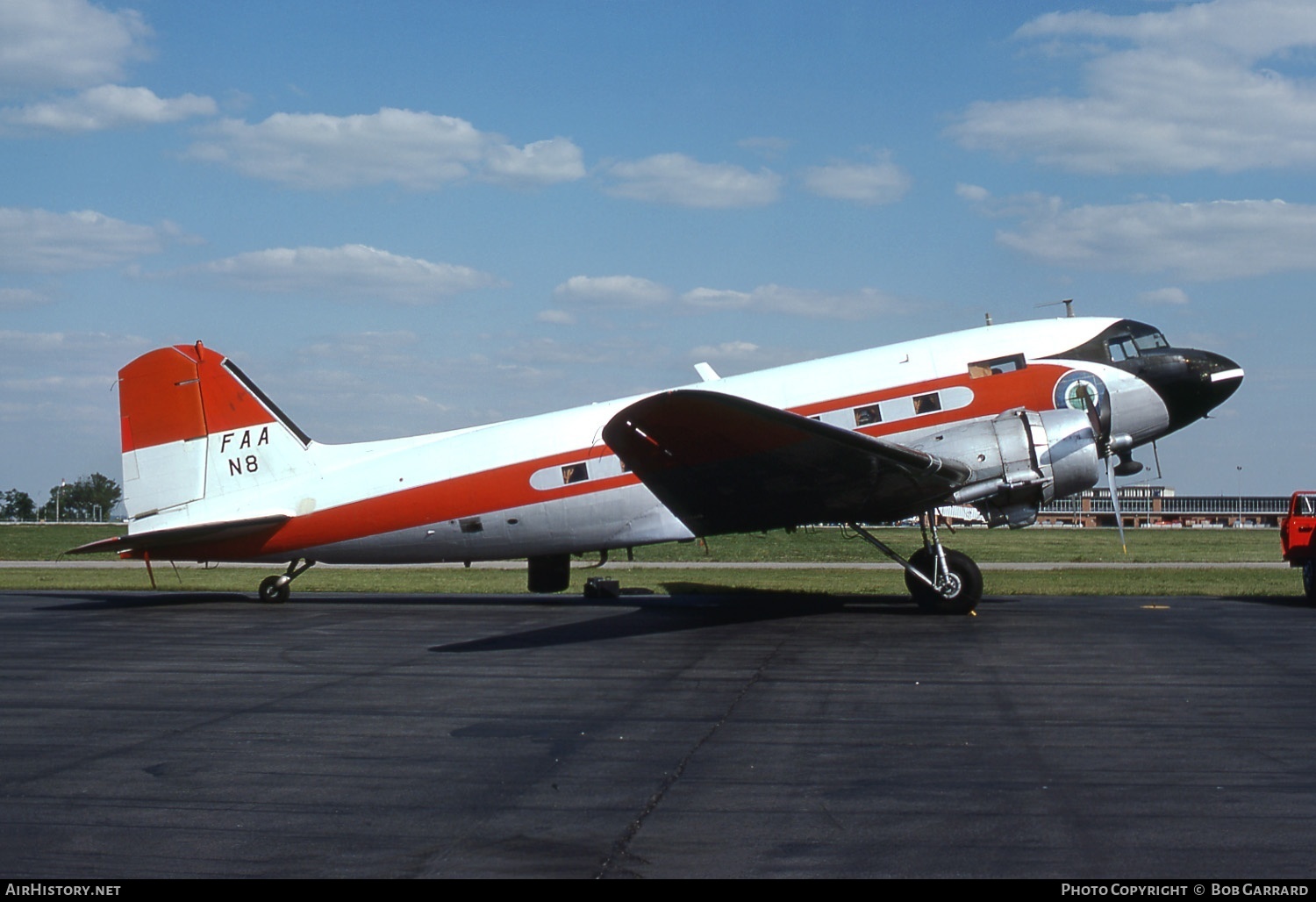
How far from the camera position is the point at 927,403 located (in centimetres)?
1677

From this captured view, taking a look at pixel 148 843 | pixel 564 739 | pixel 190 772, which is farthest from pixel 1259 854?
pixel 190 772

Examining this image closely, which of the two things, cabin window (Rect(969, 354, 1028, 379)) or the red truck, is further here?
the red truck

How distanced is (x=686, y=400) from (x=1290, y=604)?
510 inches

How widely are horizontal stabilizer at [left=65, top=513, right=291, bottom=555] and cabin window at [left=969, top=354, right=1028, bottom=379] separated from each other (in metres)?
11.7

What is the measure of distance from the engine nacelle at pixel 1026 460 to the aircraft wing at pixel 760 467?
0.37 meters

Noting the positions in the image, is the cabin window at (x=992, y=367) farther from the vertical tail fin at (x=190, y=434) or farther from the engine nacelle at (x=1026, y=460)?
the vertical tail fin at (x=190, y=434)

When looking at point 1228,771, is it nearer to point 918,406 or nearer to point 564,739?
point 564,739

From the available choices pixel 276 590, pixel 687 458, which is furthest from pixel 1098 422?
pixel 276 590

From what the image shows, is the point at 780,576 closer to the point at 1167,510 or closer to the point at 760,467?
the point at 760,467

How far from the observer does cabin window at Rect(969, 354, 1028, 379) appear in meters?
16.8

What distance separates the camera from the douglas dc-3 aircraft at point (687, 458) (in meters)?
15.9

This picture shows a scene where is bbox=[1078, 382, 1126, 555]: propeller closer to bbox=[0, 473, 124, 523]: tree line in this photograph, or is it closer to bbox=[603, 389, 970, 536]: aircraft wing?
bbox=[603, 389, 970, 536]: aircraft wing

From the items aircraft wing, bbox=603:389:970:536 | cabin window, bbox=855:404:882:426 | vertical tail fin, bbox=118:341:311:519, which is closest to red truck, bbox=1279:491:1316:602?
aircraft wing, bbox=603:389:970:536

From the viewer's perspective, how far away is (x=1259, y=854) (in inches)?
209
